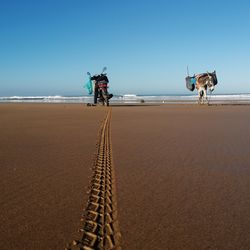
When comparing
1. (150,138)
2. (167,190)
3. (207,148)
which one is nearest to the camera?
(167,190)

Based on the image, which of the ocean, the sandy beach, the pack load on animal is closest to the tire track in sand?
the sandy beach

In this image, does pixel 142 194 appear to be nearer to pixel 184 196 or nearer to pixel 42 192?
pixel 184 196

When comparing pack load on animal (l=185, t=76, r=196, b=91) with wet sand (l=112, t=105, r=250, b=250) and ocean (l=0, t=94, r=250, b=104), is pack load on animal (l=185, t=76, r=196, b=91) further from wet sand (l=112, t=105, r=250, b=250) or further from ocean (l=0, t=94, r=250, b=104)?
wet sand (l=112, t=105, r=250, b=250)

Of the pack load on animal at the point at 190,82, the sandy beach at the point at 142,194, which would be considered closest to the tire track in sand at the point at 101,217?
the sandy beach at the point at 142,194

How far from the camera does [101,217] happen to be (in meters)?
→ 3.43

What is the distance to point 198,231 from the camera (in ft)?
10.3

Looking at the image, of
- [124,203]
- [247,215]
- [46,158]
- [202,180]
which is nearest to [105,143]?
[46,158]

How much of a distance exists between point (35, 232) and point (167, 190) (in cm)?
185

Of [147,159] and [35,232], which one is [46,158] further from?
[35,232]

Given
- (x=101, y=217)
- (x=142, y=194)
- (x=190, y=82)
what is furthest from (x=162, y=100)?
(x=101, y=217)

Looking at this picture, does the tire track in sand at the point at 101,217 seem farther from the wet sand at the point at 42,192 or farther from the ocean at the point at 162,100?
the ocean at the point at 162,100

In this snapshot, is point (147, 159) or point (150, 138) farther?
point (150, 138)

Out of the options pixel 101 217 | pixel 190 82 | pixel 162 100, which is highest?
pixel 190 82

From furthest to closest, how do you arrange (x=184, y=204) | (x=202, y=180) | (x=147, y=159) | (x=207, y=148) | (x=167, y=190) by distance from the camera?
(x=207, y=148)
(x=147, y=159)
(x=202, y=180)
(x=167, y=190)
(x=184, y=204)
